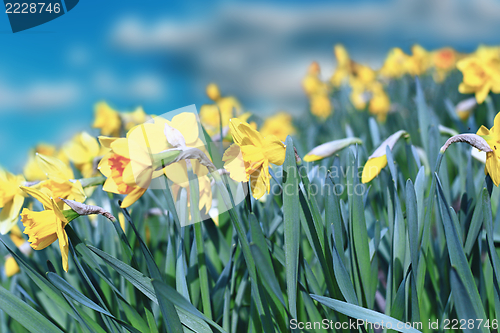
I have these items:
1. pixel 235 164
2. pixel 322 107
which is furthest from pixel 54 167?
pixel 322 107

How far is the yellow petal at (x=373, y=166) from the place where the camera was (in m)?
0.79

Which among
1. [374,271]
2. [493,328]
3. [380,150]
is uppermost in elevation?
[380,150]

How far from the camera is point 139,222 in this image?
1.01 meters

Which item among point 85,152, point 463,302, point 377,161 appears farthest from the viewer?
point 85,152

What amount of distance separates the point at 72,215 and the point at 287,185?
1.36 ft

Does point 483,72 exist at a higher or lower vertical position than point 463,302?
higher

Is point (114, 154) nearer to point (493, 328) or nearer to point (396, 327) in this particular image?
→ point (396, 327)

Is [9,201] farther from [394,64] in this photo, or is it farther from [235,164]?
[394,64]

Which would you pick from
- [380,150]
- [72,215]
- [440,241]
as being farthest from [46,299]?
[440,241]

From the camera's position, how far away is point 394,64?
4191 mm

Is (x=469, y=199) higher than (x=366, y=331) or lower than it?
higher

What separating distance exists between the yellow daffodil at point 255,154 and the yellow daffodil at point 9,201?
0.65m

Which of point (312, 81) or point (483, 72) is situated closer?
point (483, 72)

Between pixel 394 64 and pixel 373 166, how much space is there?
13.2ft
